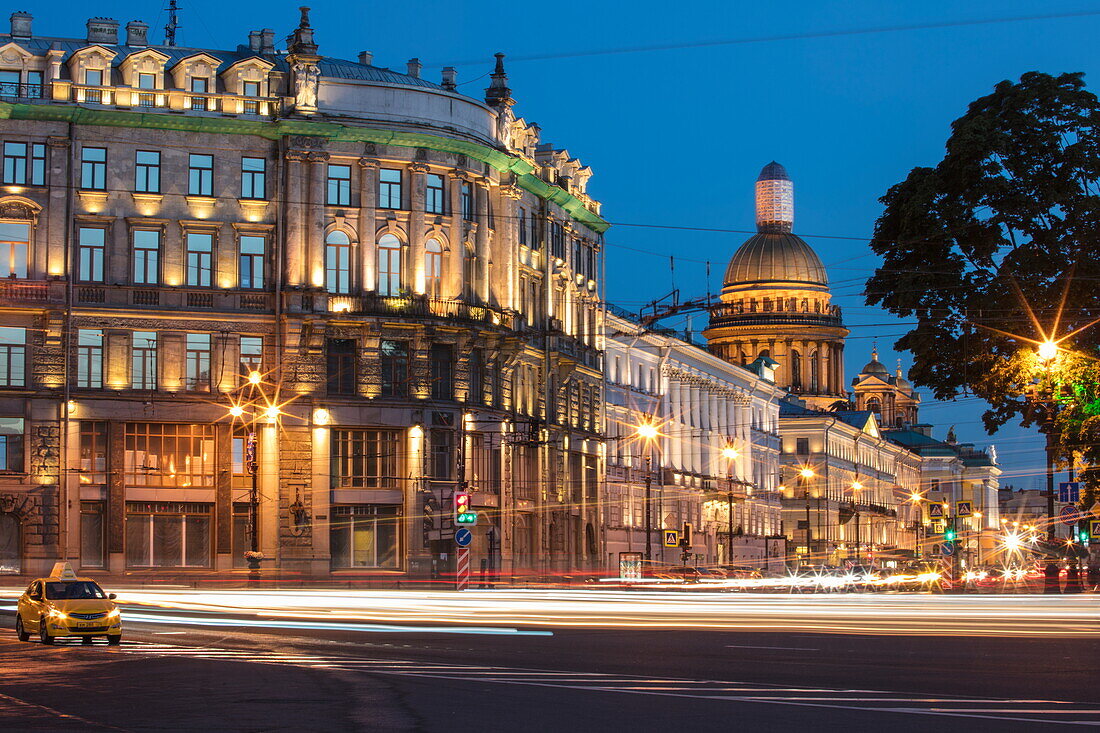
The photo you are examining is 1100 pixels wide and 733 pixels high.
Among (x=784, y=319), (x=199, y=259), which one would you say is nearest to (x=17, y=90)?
(x=199, y=259)

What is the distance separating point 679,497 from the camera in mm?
105438

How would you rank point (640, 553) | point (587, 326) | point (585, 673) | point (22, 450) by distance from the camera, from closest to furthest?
point (585, 673) < point (22, 450) < point (587, 326) < point (640, 553)

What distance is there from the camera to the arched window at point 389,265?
73.5 meters

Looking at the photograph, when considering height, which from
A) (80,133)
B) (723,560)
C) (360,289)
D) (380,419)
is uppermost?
(80,133)

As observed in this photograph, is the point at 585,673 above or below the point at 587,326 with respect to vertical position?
below

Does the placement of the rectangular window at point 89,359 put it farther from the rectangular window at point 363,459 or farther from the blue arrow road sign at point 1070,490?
the blue arrow road sign at point 1070,490

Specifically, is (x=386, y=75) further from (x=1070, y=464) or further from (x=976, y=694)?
(x=976, y=694)

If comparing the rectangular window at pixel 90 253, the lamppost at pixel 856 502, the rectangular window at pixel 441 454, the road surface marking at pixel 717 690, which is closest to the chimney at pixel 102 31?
the rectangular window at pixel 90 253

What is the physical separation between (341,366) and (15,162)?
15.6 metres

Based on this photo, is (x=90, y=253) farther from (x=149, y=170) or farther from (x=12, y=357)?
(x=12, y=357)

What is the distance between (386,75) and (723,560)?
5304 cm

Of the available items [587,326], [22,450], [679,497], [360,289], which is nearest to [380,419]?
[360,289]

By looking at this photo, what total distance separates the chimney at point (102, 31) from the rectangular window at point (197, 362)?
1392 centimetres

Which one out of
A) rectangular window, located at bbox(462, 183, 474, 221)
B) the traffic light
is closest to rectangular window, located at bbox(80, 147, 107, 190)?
rectangular window, located at bbox(462, 183, 474, 221)
